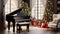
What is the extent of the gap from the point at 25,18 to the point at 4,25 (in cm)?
144

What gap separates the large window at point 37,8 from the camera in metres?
11.3

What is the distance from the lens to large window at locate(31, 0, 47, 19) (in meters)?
11.3

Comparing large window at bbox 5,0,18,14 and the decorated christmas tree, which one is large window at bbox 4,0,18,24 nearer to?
large window at bbox 5,0,18,14

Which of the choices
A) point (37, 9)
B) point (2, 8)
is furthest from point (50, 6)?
point (2, 8)

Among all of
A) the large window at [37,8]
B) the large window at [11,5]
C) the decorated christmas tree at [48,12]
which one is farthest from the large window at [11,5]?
the decorated christmas tree at [48,12]

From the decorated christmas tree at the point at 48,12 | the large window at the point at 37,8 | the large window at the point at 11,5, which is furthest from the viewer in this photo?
the large window at the point at 37,8

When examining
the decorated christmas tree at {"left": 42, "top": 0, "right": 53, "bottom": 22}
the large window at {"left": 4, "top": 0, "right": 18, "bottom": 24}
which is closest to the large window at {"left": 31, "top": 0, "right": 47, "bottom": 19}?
the decorated christmas tree at {"left": 42, "top": 0, "right": 53, "bottom": 22}

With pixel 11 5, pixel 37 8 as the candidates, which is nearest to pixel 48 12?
pixel 37 8

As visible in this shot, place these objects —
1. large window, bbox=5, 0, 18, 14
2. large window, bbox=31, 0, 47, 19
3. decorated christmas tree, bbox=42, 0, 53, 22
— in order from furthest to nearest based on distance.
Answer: large window, bbox=31, 0, 47, 19 < large window, bbox=5, 0, 18, 14 < decorated christmas tree, bbox=42, 0, 53, 22

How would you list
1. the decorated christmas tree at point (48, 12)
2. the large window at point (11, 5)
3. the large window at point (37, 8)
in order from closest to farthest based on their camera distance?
the decorated christmas tree at point (48, 12)
the large window at point (11, 5)
the large window at point (37, 8)

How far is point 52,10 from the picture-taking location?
10453 mm

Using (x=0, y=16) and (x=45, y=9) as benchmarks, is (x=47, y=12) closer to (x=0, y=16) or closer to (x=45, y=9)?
(x=45, y=9)

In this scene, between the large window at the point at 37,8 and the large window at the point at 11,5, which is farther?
the large window at the point at 37,8

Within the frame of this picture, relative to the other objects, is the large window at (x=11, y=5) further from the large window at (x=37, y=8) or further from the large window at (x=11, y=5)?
the large window at (x=37, y=8)
